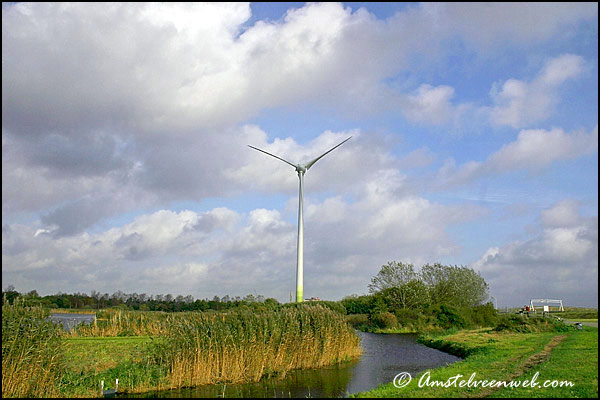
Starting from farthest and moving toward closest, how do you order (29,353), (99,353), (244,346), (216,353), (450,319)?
1. (450,319)
2. (99,353)
3. (244,346)
4. (216,353)
5. (29,353)

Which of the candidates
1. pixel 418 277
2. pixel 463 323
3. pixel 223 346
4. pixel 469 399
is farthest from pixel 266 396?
pixel 418 277

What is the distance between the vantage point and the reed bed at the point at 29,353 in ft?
47.1

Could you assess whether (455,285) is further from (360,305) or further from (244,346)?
(244,346)

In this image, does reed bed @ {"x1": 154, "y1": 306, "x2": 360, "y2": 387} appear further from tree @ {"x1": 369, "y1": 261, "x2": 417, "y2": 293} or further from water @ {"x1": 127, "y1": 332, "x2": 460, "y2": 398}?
tree @ {"x1": 369, "y1": 261, "x2": 417, "y2": 293}

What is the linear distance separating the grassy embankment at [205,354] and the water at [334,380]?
598 mm

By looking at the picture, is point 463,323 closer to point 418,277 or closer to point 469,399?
point 418,277

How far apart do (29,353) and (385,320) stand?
4455 cm

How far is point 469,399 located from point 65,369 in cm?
1321

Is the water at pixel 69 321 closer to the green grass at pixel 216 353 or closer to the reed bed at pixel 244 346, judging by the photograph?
the green grass at pixel 216 353

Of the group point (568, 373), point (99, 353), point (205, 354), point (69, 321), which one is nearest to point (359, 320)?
point (69, 321)

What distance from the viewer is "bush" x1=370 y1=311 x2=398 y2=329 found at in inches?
2137

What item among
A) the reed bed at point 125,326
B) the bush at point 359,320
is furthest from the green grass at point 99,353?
the bush at point 359,320

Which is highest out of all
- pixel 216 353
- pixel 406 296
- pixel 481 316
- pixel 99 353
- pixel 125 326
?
pixel 216 353

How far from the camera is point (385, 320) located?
54750mm
